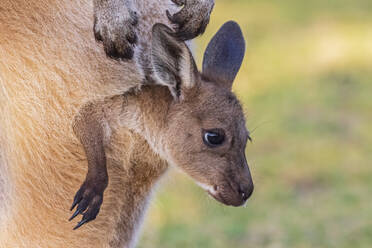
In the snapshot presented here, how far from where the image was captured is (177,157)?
2627 millimetres

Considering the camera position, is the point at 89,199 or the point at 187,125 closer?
the point at 89,199

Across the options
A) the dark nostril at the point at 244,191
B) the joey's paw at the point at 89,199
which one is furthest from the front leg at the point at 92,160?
the dark nostril at the point at 244,191

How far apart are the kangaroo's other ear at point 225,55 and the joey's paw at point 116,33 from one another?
0.35 meters

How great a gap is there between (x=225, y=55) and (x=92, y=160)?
64 cm

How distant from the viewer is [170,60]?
2.45 m

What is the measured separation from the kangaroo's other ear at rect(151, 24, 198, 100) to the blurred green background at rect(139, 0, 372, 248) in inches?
12.1

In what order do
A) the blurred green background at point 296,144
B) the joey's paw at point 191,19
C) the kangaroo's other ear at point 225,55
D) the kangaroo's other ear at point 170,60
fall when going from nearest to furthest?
the kangaroo's other ear at point 170,60
the joey's paw at point 191,19
the kangaroo's other ear at point 225,55
the blurred green background at point 296,144

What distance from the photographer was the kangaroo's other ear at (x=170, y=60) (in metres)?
2.40

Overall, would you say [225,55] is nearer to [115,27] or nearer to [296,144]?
[115,27]

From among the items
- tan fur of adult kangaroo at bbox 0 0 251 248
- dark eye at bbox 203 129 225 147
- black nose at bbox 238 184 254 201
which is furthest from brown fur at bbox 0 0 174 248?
black nose at bbox 238 184 254 201

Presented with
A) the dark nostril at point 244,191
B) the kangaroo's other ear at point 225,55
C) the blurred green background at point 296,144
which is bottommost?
the blurred green background at point 296,144

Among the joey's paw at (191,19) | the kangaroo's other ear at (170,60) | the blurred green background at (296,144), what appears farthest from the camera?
the blurred green background at (296,144)

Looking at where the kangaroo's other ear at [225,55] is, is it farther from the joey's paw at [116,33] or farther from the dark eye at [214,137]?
the joey's paw at [116,33]

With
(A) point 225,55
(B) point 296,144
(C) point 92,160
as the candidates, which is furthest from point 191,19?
(B) point 296,144
